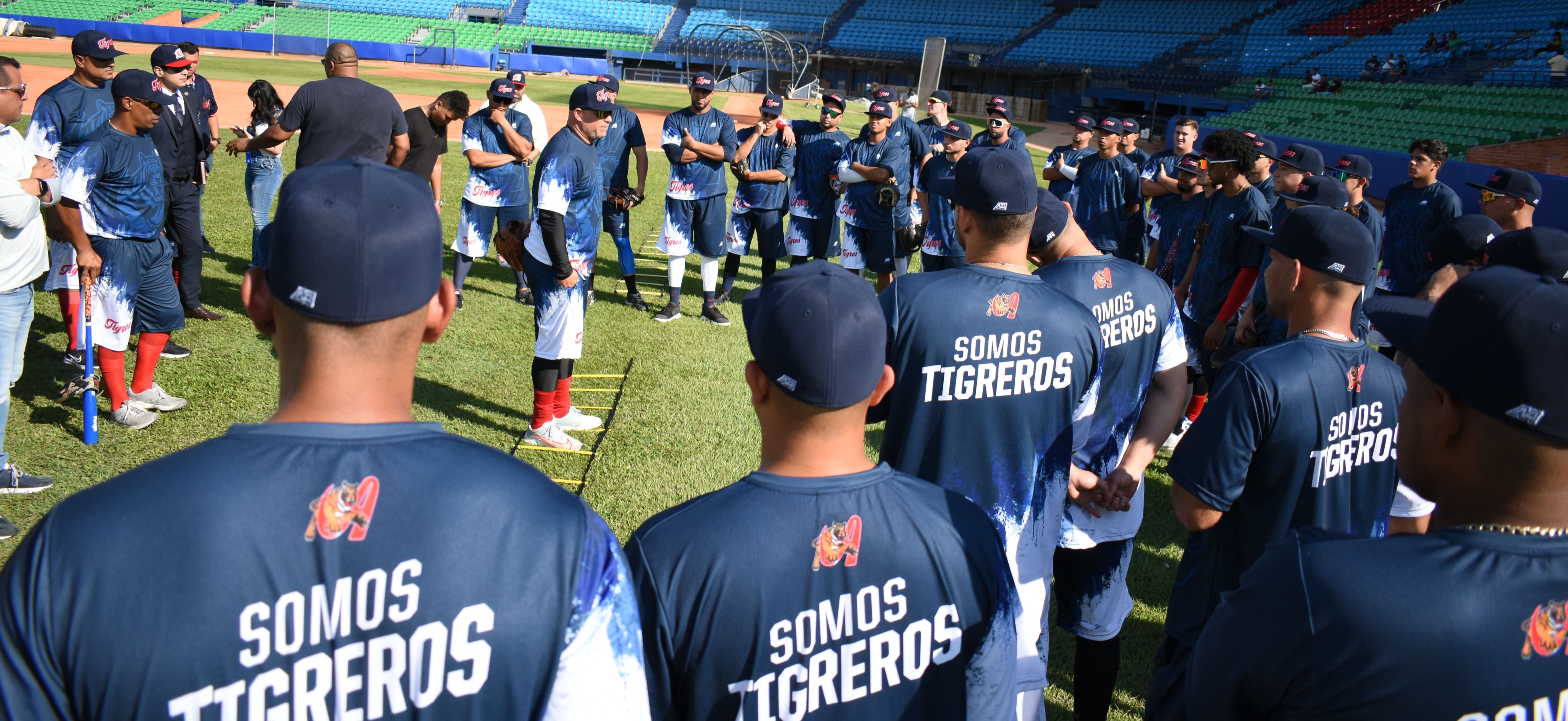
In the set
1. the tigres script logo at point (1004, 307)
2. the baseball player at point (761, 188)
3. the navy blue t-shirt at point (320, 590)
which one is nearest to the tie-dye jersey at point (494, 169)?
the baseball player at point (761, 188)

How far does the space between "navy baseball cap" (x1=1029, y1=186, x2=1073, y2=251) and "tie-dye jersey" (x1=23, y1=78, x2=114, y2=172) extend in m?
6.42

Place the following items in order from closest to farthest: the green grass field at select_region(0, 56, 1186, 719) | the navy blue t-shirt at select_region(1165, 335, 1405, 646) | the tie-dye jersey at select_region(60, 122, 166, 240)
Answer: the navy blue t-shirt at select_region(1165, 335, 1405, 646) → the green grass field at select_region(0, 56, 1186, 719) → the tie-dye jersey at select_region(60, 122, 166, 240)

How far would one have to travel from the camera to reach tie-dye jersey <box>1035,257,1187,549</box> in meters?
3.57

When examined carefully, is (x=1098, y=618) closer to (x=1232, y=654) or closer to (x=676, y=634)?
(x=1232, y=654)

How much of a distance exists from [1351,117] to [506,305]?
1102 inches

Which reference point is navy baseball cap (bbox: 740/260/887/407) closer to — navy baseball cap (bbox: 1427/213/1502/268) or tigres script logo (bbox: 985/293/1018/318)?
tigres script logo (bbox: 985/293/1018/318)

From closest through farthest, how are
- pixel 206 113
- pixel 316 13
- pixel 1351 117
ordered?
pixel 206 113, pixel 1351 117, pixel 316 13

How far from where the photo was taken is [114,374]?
6.06 m

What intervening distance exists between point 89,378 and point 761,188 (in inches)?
241

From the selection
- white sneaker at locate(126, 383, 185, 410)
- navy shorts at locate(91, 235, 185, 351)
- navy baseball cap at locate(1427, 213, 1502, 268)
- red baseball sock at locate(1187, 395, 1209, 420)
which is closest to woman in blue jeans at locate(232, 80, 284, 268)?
navy shorts at locate(91, 235, 185, 351)

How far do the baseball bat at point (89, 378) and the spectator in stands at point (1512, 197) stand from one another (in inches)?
369

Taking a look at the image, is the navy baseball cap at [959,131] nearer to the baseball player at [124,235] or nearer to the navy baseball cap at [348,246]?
the baseball player at [124,235]

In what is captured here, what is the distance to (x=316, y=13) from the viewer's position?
55.3 meters

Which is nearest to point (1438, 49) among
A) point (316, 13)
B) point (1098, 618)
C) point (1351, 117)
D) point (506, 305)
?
point (1351, 117)
